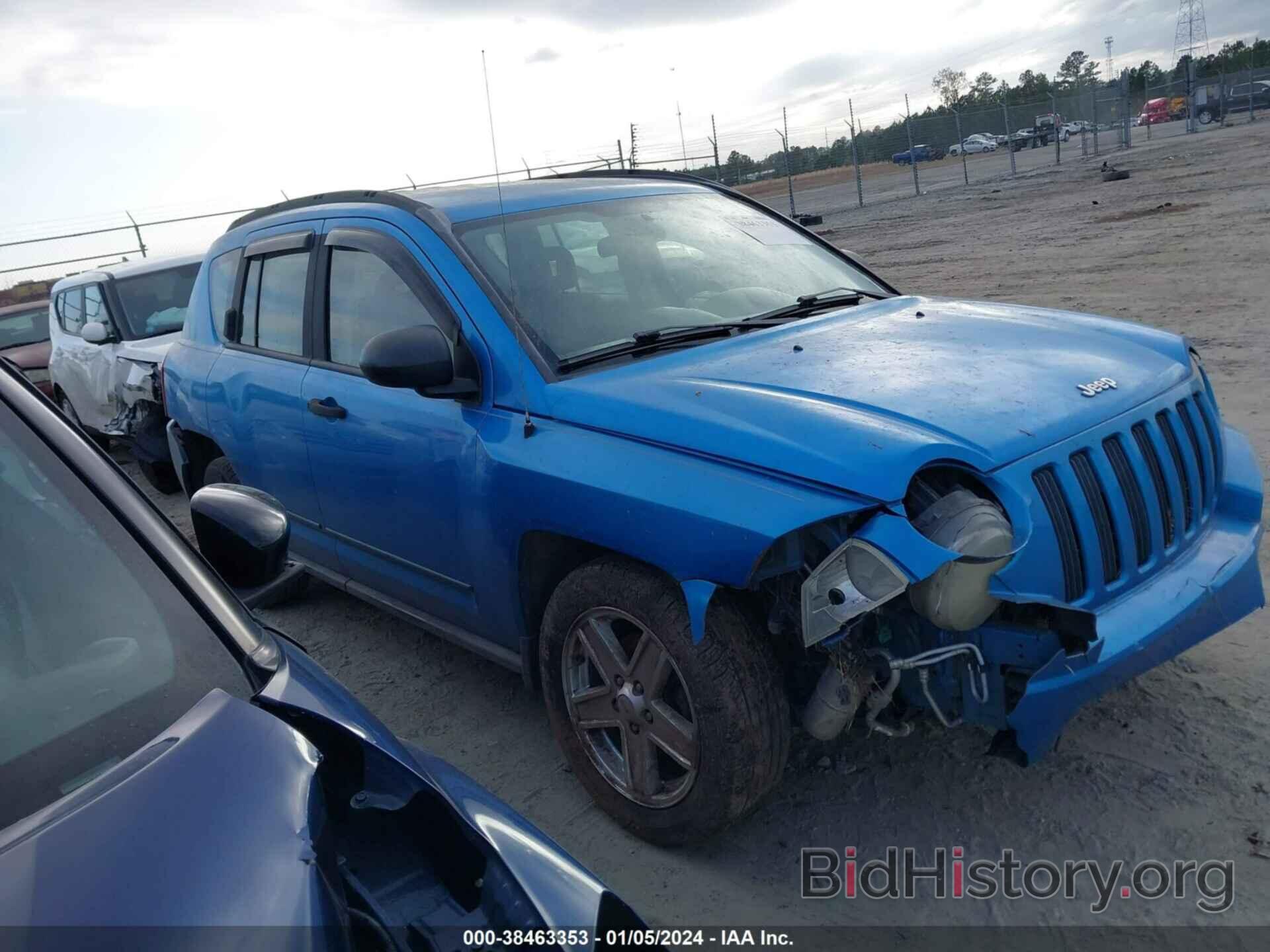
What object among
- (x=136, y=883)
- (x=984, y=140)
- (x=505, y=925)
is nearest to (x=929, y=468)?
(x=505, y=925)

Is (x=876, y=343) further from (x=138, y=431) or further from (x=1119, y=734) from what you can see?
(x=138, y=431)

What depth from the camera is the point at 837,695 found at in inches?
103

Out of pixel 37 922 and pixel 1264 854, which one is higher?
pixel 37 922

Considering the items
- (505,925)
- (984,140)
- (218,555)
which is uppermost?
(984,140)

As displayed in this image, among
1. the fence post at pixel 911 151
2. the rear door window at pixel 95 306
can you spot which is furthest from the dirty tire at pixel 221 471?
the fence post at pixel 911 151

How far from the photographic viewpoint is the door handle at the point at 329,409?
3842mm

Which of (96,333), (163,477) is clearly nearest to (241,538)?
(163,477)

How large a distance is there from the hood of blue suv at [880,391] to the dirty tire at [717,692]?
1.34 ft

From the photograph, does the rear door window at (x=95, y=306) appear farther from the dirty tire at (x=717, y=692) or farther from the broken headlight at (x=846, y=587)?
the broken headlight at (x=846, y=587)

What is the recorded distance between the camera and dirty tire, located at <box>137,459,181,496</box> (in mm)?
8000

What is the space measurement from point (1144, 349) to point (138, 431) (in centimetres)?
703

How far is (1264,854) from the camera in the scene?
102 inches

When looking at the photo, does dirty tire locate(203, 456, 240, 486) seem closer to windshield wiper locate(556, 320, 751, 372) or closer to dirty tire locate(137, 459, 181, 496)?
windshield wiper locate(556, 320, 751, 372)

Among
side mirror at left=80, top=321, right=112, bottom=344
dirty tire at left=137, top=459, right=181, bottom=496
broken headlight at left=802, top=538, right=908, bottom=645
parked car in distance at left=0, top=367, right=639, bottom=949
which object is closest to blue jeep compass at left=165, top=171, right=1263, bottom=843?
broken headlight at left=802, top=538, right=908, bottom=645
